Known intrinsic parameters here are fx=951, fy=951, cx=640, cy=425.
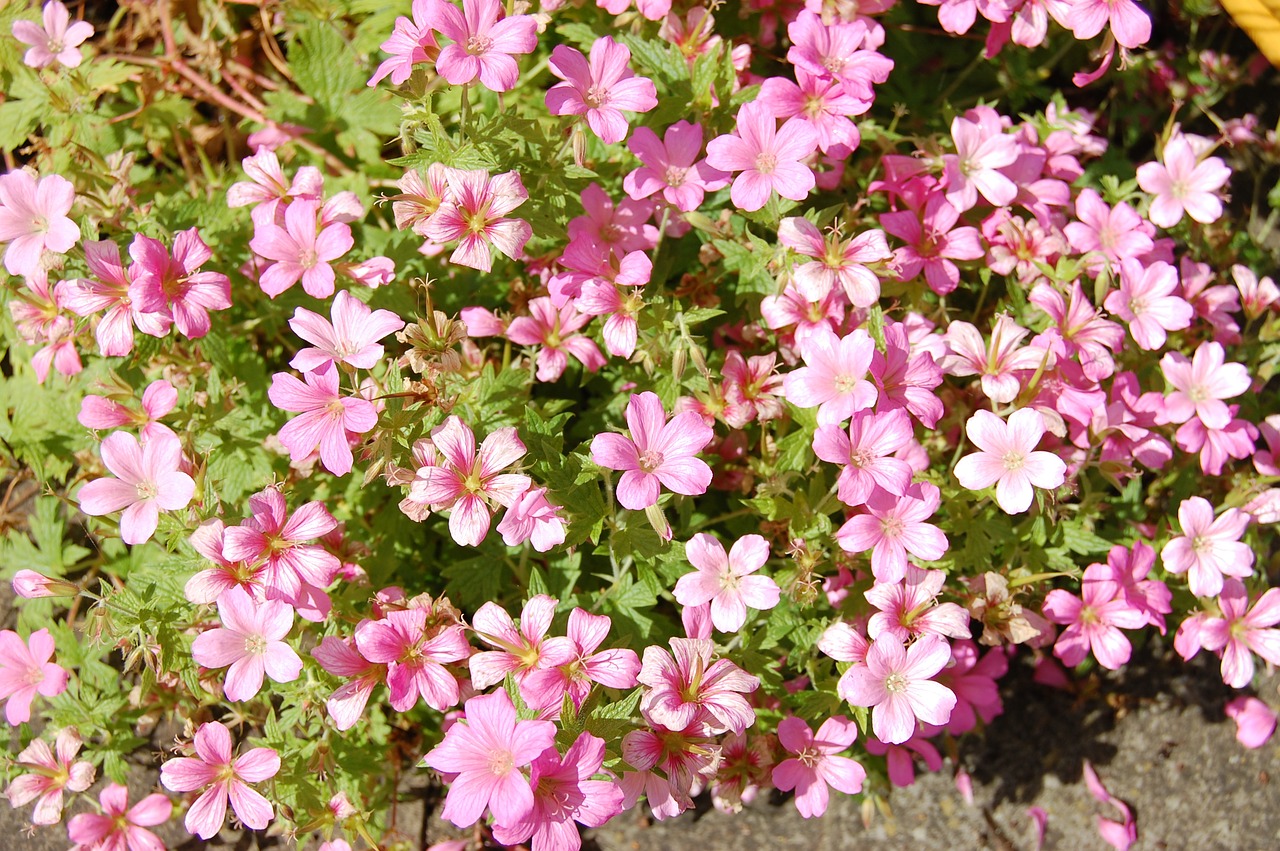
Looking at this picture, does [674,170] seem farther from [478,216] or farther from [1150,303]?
[1150,303]

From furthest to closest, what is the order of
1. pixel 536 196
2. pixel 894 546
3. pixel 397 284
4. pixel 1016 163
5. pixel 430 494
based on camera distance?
pixel 1016 163, pixel 397 284, pixel 536 196, pixel 894 546, pixel 430 494

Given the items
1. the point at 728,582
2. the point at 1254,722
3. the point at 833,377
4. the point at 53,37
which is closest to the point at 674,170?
the point at 833,377

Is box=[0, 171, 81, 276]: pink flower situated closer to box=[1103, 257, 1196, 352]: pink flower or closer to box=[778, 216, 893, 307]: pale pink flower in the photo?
box=[778, 216, 893, 307]: pale pink flower

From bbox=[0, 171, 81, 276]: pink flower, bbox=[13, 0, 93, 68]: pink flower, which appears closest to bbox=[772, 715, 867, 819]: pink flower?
bbox=[0, 171, 81, 276]: pink flower

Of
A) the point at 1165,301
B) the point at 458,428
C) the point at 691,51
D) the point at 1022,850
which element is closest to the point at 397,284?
the point at 458,428

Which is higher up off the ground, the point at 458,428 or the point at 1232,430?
the point at 458,428

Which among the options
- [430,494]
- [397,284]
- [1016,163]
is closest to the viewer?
[430,494]

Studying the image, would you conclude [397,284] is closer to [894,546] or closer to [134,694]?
[134,694]
